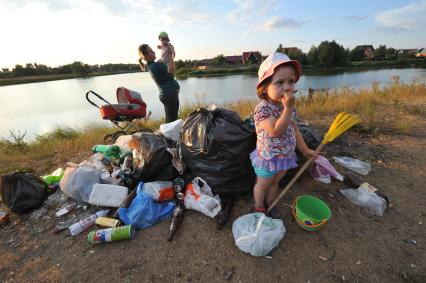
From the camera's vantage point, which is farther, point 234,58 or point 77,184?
point 234,58

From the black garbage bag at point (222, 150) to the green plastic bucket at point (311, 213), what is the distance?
18.5 inches

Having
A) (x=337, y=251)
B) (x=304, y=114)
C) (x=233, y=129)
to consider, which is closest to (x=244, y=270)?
(x=337, y=251)

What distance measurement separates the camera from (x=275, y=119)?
1.59 meters

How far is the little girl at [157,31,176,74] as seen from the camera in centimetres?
348

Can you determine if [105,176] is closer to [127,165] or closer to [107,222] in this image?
[127,165]

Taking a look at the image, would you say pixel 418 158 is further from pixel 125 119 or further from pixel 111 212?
pixel 125 119

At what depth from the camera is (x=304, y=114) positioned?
469cm

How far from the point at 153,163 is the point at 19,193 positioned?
4.28ft

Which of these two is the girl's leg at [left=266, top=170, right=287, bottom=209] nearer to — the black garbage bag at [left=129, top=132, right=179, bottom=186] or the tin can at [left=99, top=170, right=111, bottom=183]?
the black garbage bag at [left=129, top=132, right=179, bottom=186]

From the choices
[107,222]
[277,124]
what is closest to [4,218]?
[107,222]

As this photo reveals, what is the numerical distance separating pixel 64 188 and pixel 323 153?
2964mm

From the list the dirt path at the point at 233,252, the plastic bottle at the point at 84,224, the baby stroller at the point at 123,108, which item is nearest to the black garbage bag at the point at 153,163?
the plastic bottle at the point at 84,224

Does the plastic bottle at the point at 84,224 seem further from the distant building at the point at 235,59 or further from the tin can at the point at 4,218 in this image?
the distant building at the point at 235,59

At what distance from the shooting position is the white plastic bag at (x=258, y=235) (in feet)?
5.16
